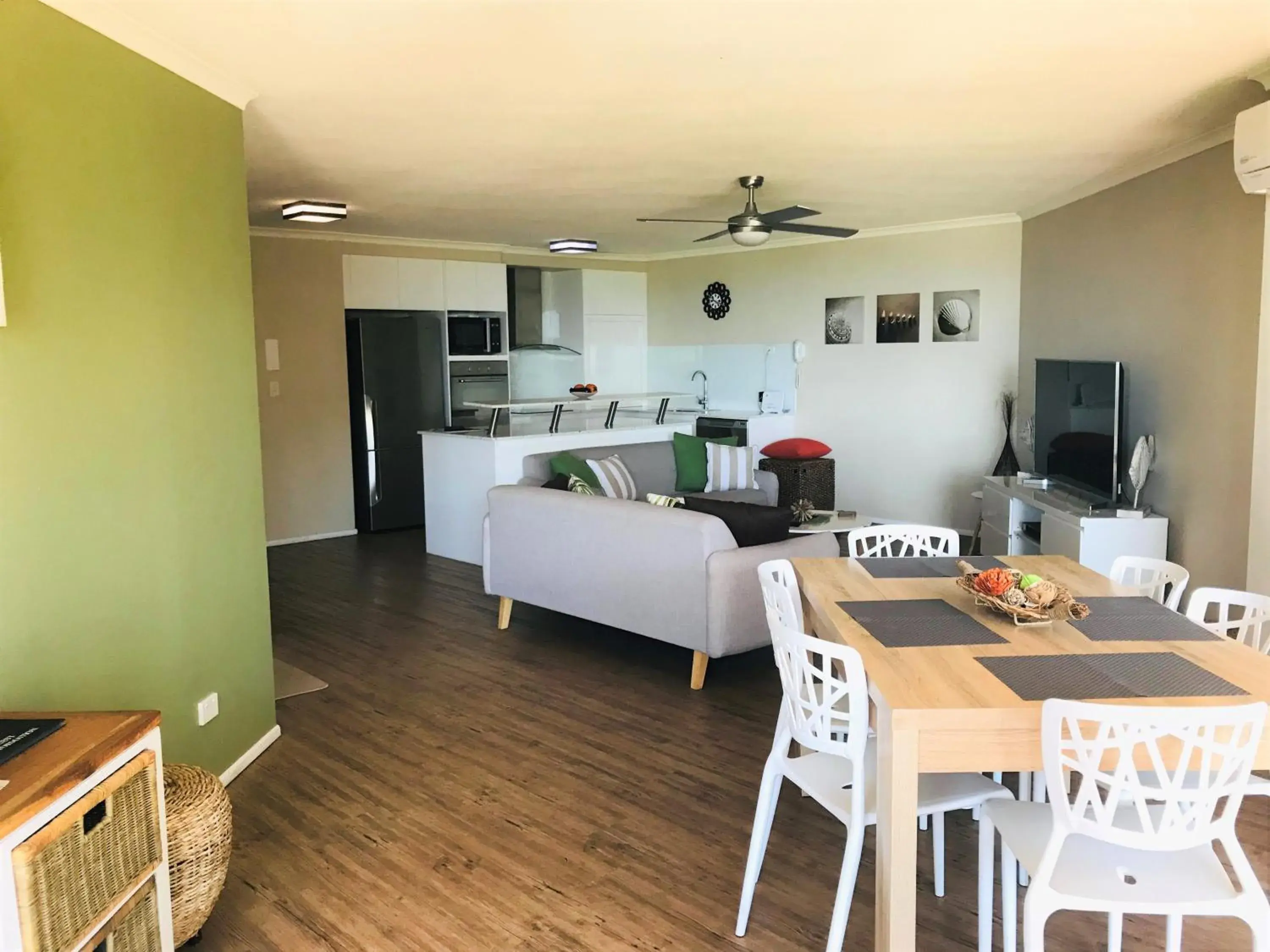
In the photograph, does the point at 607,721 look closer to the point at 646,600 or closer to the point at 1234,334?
the point at 646,600

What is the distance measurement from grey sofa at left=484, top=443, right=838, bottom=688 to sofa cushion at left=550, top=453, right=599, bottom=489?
1.38 feet

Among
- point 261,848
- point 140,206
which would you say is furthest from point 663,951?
point 140,206

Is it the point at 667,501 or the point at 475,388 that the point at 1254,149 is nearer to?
the point at 667,501

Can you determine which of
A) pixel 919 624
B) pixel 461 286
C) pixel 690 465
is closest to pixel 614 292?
pixel 461 286

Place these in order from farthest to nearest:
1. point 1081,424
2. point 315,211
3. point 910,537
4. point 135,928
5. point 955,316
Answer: point 955,316 < point 315,211 < point 1081,424 < point 910,537 < point 135,928

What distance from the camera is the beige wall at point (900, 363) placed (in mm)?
Answer: 6828

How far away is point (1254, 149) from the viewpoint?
10.8 ft

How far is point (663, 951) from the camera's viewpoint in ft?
7.62

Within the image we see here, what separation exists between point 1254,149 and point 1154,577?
1.60 m

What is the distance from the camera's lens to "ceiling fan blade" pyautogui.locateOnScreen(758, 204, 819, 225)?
15.0 feet

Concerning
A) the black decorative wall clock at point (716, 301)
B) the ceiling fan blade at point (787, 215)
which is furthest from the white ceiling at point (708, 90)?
the black decorative wall clock at point (716, 301)

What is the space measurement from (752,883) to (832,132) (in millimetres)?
3067

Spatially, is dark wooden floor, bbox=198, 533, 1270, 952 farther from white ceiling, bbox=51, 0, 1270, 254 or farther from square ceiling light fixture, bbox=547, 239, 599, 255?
square ceiling light fixture, bbox=547, 239, 599, 255

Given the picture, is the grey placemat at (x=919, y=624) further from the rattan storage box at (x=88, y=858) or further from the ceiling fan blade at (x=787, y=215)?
the ceiling fan blade at (x=787, y=215)
